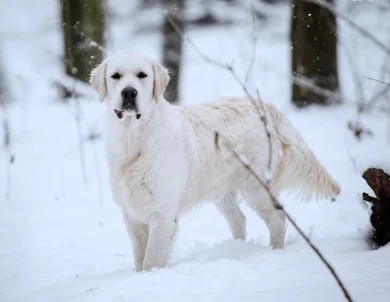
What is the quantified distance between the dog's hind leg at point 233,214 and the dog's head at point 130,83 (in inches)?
58.8

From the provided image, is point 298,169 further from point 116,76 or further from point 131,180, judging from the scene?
point 116,76

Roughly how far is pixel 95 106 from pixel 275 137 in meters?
6.24

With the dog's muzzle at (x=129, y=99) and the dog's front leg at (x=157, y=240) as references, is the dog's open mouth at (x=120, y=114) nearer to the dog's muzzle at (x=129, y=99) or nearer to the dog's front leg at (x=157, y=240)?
the dog's muzzle at (x=129, y=99)

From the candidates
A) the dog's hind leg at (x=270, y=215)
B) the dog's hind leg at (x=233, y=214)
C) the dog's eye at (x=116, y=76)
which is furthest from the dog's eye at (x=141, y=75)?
the dog's hind leg at (x=233, y=214)

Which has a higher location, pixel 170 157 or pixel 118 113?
pixel 118 113

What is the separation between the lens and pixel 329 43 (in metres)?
8.15

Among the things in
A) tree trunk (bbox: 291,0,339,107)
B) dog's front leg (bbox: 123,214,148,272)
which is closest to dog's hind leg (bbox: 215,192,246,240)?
dog's front leg (bbox: 123,214,148,272)

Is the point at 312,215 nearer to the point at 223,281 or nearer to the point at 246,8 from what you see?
the point at 223,281

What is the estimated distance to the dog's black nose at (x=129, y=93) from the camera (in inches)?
134

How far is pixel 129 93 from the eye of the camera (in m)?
3.40

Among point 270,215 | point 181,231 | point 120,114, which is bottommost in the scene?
point 181,231

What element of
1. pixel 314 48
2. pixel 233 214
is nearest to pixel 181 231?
pixel 233 214

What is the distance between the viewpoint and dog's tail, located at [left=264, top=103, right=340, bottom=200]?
4.25 m

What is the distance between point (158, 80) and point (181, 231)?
1.93m
